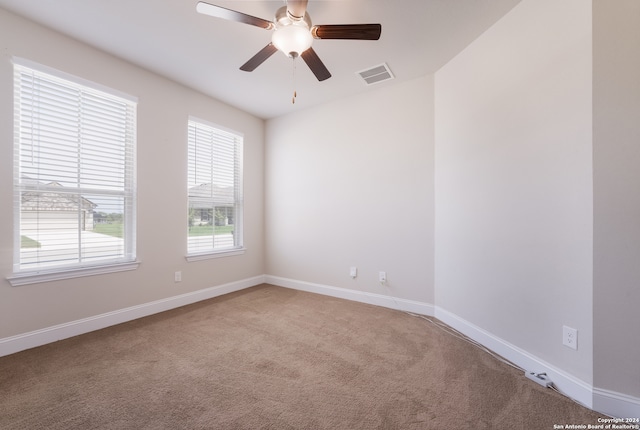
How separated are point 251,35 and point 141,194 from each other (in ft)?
6.69

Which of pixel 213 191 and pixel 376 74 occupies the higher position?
pixel 376 74

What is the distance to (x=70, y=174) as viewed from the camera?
2.43 meters

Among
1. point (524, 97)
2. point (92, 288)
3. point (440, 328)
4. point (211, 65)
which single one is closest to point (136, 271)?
point (92, 288)

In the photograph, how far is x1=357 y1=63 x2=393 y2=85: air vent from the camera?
284cm

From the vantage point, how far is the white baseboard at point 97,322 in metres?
2.11

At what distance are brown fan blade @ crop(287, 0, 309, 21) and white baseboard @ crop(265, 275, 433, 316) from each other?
2.97 metres

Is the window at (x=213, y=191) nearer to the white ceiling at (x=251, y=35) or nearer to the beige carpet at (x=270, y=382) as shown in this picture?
the white ceiling at (x=251, y=35)

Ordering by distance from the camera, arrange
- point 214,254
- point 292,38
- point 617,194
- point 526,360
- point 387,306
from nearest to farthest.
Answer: point 617,194 < point 292,38 < point 526,360 < point 387,306 < point 214,254

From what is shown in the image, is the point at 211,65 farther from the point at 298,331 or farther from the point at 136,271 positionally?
the point at 298,331

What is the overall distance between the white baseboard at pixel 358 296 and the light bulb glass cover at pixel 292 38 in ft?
9.25

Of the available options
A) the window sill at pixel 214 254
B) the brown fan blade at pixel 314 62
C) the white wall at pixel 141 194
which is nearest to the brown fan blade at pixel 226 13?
the brown fan blade at pixel 314 62

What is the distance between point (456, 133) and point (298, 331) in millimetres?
2545

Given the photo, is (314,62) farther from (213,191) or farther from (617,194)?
(213,191)

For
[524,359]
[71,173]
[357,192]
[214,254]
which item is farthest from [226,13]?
[524,359]
